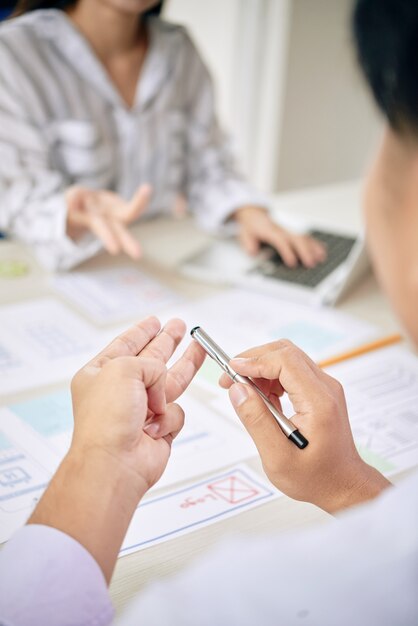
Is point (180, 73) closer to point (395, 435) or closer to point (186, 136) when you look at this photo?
point (186, 136)

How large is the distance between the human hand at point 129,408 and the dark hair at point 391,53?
0.30m

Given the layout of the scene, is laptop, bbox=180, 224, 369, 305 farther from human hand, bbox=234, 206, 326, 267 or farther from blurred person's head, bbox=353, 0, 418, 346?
blurred person's head, bbox=353, 0, 418, 346

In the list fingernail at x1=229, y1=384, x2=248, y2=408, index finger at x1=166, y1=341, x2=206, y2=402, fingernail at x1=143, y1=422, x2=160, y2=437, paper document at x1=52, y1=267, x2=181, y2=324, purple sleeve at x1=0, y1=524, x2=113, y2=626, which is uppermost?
purple sleeve at x1=0, y1=524, x2=113, y2=626

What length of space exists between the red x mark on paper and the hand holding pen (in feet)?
0.15

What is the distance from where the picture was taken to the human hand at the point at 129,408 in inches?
21.3

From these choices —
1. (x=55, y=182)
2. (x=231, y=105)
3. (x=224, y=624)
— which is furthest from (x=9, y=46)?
(x=231, y=105)

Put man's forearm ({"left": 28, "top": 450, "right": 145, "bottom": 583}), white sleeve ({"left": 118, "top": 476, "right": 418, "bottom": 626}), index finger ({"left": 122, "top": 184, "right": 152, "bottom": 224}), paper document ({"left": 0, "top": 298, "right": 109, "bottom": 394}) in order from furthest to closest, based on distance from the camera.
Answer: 1. index finger ({"left": 122, "top": 184, "right": 152, "bottom": 224})
2. paper document ({"left": 0, "top": 298, "right": 109, "bottom": 394})
3. man's forearm ({"left": 28, "top": 450, "right": 145, "bottom": 583})
4. white sleeve ({"left": 118, "top": 476, "right": 418, "bottom": 626})

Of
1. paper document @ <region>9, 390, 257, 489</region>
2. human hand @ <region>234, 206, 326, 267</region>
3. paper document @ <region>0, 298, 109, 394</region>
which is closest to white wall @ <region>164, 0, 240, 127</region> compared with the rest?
human hand @ <region>234, 206, 326, 267</region>

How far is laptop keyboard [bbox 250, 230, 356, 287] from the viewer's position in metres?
1.15

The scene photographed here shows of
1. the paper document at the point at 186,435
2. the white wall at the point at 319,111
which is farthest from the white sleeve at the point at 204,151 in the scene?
the white wall at the point at 319,111

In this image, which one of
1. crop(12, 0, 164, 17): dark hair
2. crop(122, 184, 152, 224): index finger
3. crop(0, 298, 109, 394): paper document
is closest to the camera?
crop(0, 298, 109, 394): paper document

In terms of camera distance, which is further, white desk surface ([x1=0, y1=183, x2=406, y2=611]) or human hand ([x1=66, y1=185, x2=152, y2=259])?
human hand ([x1=66, y1=185, x2=152, y2=259])

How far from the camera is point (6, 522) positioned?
0.59 m

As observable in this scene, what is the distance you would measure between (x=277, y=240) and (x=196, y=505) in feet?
2.33
